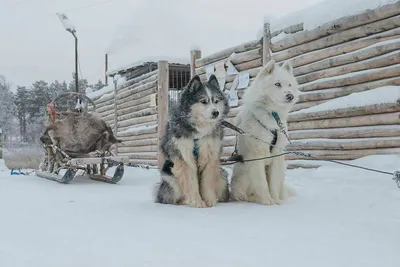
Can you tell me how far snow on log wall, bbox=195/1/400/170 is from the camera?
5.32 m

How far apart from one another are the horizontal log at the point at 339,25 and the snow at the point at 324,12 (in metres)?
0.08

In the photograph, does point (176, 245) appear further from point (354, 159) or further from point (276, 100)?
point (354, 159)

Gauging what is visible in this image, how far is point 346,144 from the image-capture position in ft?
19.1

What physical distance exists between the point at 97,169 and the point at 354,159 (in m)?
5.07

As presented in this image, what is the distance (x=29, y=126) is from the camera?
45406 mm

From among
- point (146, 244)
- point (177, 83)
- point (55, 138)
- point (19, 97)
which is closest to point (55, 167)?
point (55, 138)

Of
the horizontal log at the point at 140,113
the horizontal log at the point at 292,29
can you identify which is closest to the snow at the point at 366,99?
the horizontal log at the point at 292,29

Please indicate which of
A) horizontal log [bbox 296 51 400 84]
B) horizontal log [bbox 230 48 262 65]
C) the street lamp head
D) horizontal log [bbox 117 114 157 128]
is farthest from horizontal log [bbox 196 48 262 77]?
the street lamp head

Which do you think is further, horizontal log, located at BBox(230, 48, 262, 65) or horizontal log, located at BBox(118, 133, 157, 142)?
horizontal log, located at BBox(118, 133, 157, 142)

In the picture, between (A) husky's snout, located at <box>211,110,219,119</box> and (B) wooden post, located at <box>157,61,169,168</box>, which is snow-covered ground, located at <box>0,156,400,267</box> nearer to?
(A) husky's snout, located at <box>211,110,219,119</box>

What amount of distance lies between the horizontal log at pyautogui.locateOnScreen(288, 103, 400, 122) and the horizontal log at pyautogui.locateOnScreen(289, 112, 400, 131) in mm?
53

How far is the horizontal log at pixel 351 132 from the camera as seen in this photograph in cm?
526

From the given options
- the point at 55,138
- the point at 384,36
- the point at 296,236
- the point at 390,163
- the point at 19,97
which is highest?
the point at 19,97

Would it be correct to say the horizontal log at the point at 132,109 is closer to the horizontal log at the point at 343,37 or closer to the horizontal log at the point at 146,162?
the horizontal log at the point at 146,162
